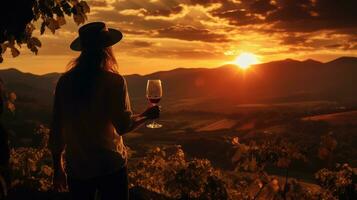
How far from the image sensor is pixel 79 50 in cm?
496

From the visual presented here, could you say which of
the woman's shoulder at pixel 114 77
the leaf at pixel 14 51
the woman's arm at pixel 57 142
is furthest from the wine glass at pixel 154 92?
the leaf at pixel 14 51

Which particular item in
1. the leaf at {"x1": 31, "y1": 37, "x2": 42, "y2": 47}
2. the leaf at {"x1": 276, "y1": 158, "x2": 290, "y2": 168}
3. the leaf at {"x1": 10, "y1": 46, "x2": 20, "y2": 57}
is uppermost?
the leaf at {"x1": 31, "y1": 37, "x2": 42, "y2": 47}

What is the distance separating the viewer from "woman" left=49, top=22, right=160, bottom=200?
4570mm

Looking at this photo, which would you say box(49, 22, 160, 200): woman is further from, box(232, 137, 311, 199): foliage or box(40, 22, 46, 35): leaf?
box(232, 137, 311, 199): foliage

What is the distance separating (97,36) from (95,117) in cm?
79

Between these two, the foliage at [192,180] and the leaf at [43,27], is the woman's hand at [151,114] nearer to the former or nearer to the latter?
the leaf at [43,27]

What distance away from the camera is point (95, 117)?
4574mm

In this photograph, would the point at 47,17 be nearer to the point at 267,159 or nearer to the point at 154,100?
the point at 154,100

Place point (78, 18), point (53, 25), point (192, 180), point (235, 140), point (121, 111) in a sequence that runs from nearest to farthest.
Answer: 1. point (121, 111)
2. point (78, 18)
3. point (53, 25)
4. point (235, 140)
5. point (192, 180)

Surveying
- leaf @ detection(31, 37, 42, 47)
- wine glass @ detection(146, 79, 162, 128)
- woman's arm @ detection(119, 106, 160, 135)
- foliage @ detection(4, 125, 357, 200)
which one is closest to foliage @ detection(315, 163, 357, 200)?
foliage @ detection(4, 125, 357, 200)

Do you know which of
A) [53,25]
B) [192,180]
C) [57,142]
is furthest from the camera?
[192,180]

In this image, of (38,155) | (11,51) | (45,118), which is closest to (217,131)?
(45,118)

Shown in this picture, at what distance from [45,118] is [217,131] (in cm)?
5053

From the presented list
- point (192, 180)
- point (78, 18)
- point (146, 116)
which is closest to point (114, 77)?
point (146, 116)
